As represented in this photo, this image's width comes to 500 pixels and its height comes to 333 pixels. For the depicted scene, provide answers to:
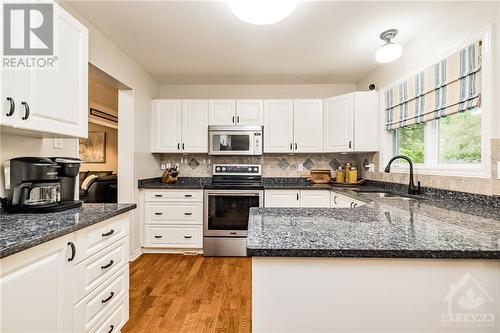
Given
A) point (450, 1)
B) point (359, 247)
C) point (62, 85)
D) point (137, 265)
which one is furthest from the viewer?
point (137, 265)

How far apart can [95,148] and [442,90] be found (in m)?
6.48

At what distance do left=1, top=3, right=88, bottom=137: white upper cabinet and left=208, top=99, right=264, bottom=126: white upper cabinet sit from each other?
6.43 feet

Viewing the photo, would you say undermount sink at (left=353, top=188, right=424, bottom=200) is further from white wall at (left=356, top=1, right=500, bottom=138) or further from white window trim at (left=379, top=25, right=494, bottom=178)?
white wall at (left=356, top=1, right=500, bottom=138)

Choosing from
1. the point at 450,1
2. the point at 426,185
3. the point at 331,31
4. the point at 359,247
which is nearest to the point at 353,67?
the point at 331,31

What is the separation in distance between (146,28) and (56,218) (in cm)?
182

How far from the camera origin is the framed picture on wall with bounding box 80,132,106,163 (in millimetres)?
5734

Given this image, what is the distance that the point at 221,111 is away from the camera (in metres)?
3.45

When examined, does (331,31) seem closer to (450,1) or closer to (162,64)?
(450,1)

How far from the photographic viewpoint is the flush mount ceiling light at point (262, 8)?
109 cm

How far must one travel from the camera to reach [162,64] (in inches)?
120

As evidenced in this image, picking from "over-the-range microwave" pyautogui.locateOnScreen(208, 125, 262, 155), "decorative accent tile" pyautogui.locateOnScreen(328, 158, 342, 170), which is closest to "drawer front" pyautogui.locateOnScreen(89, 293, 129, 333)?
"over-the-range microwave" pyautogui.locateOnScreen(208, 125, 262, 155)

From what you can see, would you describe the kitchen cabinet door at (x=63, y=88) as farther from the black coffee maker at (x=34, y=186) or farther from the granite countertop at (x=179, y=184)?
the granite countertop at (x=179, y=184)

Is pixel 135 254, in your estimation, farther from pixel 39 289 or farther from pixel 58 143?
pixel 39 289

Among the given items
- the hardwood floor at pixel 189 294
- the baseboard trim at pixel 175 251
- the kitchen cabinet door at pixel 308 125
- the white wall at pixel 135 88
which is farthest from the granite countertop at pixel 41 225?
the kitchen cabinet door at pixel 308 125
